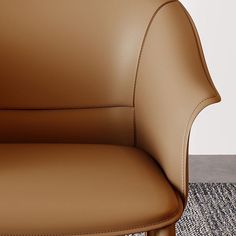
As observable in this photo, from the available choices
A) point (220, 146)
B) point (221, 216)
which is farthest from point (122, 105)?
point (220, 146)

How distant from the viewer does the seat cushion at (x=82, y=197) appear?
3.36 feet

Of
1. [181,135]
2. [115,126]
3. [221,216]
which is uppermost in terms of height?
[181,135]

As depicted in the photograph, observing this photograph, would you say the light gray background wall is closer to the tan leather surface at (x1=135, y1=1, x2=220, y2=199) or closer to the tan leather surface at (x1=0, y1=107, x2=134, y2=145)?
the tan leather surface at (x1=135, y1=1, x2=220, y2=199)

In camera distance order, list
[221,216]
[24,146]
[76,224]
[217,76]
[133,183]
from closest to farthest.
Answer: [76,224]
[133,183]
[24,146]
[221,216]
[217,76]

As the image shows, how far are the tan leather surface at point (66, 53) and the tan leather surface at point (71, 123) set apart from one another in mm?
21

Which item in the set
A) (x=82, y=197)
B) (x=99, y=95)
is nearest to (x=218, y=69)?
(x=99, y=95)

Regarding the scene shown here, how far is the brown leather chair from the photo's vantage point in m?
1.14

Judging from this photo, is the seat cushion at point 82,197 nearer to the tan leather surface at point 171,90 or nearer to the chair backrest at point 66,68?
the tan leather surface at point 171,90

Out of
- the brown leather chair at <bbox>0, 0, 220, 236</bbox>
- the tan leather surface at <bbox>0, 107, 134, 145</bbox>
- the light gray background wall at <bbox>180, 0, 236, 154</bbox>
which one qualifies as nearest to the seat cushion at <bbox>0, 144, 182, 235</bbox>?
the brown leather chair at <bbox>0, 0, 220, 236</bbox>

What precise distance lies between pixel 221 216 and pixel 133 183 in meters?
0.95

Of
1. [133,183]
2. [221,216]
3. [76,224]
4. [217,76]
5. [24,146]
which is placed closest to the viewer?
[76,224]

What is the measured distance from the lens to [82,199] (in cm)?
106

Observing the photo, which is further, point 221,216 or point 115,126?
point 221,216

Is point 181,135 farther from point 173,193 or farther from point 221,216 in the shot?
point 221,216
